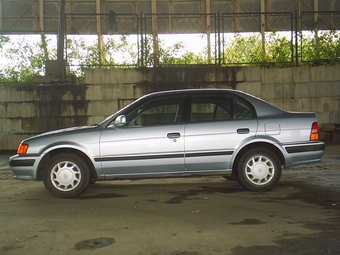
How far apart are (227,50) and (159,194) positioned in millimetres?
6769

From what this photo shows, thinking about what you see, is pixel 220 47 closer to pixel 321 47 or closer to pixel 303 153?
pixel 321 47

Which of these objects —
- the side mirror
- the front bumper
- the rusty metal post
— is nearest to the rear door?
the side mirror

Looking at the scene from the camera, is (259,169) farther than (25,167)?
Yes

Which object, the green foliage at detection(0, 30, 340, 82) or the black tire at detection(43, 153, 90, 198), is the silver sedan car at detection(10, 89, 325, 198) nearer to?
the black tire at detection(43, 153, 90, 198)

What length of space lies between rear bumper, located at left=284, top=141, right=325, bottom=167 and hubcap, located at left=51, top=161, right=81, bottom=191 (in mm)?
3278

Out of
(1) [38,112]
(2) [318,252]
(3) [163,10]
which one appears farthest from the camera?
(3) [163,10]

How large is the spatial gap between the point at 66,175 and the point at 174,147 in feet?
5.63

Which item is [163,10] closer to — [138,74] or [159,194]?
[138,74]

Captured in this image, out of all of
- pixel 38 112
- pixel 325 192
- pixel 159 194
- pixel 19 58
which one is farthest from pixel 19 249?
pixel 19 58

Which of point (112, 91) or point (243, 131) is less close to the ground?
point (112, 91)

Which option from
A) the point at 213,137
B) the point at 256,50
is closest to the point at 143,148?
the point at 213,137

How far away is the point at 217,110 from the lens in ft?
20.0

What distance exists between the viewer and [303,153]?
5.98 meters

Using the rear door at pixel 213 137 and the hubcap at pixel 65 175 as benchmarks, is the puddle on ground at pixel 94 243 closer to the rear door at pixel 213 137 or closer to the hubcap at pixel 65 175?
the hubcap at pixel 65 175
